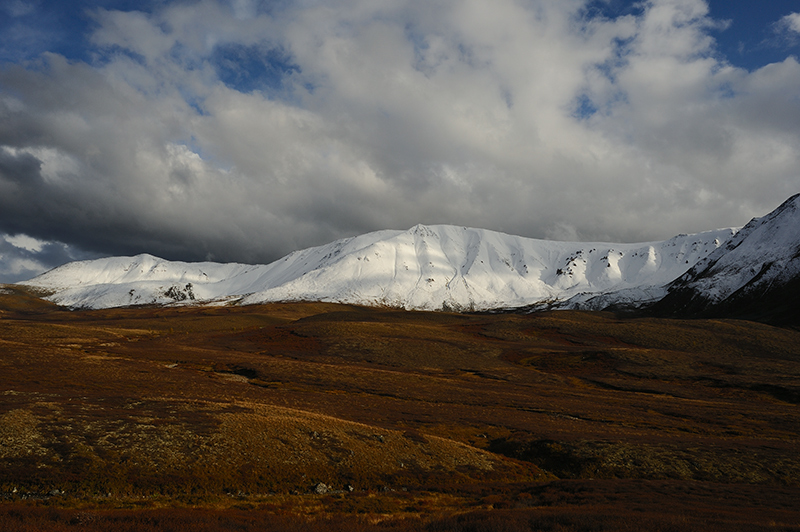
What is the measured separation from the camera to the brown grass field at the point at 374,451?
65.0 ft

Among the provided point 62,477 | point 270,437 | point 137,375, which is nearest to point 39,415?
point 62,477

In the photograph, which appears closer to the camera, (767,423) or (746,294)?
(767,423)

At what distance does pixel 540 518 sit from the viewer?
63.5 ft

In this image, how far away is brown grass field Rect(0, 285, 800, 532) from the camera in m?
19.8

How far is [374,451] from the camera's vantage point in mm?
30969

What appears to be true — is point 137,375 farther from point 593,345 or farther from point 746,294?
point 746,294

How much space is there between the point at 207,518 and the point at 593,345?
122443 mm

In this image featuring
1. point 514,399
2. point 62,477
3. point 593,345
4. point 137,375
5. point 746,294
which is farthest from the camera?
point 746,294

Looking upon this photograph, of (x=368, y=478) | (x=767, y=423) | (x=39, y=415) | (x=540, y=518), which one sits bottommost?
(x=767, y=423)

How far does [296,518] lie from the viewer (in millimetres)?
19828

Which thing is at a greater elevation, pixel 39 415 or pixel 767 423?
pixel 39 415

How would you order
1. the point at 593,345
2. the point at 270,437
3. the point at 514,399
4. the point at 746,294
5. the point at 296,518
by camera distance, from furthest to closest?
the point at 746,294, the point at 593,345, the point at 514,399, the point at 270,437, the point at 296,518

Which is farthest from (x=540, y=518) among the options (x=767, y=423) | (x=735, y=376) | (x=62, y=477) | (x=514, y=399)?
(x=735, y=376)

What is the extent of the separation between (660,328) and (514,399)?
93.4 m
